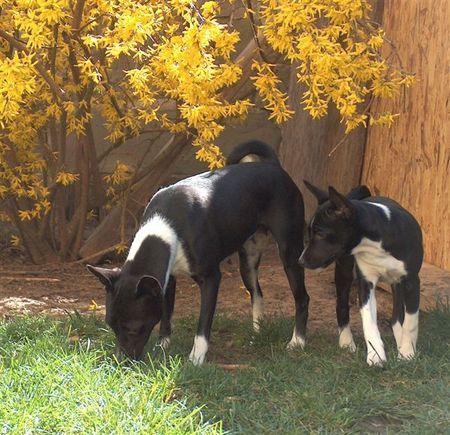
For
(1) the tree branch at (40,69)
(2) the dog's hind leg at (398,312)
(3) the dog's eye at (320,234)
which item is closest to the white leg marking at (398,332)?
(2) the dog's hind leg at (398,312)

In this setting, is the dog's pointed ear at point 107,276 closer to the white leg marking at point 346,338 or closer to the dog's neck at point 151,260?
the dog's neck at point 151,260

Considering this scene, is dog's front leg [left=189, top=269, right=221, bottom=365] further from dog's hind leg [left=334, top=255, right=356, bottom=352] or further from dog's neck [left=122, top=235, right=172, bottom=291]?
dog's hind leg [left=334, top=255, right=356, bottom=352]

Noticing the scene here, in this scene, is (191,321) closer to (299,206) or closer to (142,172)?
(299,206)

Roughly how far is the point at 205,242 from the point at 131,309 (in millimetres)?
692

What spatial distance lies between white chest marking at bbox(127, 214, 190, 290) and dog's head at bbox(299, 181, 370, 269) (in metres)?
0.73

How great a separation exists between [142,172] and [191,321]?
2.07 metres

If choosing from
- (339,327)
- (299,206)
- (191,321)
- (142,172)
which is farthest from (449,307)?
(142,172)

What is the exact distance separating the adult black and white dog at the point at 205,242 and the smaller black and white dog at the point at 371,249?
0.49 metres

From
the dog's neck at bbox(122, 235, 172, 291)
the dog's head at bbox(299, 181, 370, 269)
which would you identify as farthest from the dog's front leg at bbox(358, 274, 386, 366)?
the dog's neck at bbox(122, 235, 172, 291)

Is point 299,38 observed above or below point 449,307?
above

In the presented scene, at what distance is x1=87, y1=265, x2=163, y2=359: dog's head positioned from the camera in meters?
5.58

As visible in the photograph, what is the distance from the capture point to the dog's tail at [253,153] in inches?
271

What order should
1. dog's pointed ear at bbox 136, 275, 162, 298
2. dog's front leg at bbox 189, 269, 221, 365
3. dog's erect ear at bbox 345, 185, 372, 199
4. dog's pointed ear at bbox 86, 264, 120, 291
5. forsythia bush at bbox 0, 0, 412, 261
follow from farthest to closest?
1. dog's erect ear at bbox 345, 185, 372, 199
2. dog's front leg at bbox 189, 269, 221, 365
3. forsythia bush at bbox 0, 0, 412, 261
4. dog's pointed ear at bbox 86, 264, 120, 291
5. dog's pointed ear at bbox 136, 275, 162, 298

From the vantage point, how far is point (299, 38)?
20.2 feet
